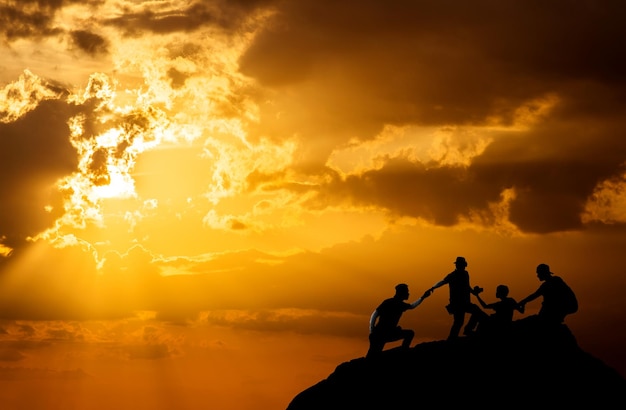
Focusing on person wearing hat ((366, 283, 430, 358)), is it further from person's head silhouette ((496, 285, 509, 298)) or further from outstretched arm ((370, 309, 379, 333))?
person's head silhouette ((496, 285, 509, 298))

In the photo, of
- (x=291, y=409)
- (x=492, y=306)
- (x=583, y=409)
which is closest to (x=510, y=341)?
(x=492, y=306)

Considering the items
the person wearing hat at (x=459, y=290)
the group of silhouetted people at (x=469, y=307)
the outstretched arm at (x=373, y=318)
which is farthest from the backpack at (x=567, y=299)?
the outstretched arm at (x=373, y=318)

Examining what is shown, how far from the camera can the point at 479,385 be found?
32.6 m

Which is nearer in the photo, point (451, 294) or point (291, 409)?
point (451, 294)

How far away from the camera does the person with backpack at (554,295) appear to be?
103 feet

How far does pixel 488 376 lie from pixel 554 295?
4122mm

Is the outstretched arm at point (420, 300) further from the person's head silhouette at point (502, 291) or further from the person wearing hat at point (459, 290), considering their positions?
the person's head silhouette at point (502, 291)

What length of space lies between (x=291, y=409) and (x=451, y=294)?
893cm

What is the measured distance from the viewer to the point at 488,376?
108 feet

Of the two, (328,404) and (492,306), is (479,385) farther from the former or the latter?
(328,404)

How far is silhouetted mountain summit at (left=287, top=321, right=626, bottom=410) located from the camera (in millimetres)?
31953

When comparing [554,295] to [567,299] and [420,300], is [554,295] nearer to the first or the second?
[567,299]

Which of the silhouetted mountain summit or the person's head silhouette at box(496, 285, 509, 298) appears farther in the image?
the person's head silhouette at box(496, 285, 509, 298)

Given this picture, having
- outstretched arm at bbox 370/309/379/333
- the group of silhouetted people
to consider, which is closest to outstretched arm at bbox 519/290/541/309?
the group of silhouetted people
